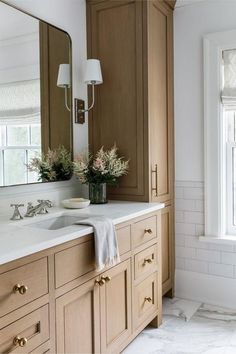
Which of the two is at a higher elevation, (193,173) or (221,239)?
(193,173)

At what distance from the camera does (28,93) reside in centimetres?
222

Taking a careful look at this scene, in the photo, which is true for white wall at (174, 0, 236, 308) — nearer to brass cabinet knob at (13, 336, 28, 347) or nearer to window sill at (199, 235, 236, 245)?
window sill at (199, 235, 236, 245)

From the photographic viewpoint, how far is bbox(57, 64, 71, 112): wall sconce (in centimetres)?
247

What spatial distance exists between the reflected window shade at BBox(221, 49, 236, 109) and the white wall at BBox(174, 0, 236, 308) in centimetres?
19

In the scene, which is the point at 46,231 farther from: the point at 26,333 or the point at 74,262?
the point at 26,333

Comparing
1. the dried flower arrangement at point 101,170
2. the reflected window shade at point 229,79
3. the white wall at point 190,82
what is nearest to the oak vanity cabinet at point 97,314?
the dried flower arrangement at point 101,170

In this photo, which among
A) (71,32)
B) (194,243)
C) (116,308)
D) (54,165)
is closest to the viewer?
(116,308)

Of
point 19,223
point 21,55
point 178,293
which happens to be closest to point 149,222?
point 19,223

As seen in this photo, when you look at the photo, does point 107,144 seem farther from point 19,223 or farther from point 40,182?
point 19,223

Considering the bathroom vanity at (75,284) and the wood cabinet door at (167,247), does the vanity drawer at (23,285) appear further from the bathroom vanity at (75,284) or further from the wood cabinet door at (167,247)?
the wood cabinet door at (167,247)

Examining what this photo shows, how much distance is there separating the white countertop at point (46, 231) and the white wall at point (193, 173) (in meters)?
0.68

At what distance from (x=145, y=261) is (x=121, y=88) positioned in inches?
51.0

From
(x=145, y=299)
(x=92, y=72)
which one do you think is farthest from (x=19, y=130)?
(x=145, y=299)

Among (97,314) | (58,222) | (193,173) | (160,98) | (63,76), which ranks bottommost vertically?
(97,314)
